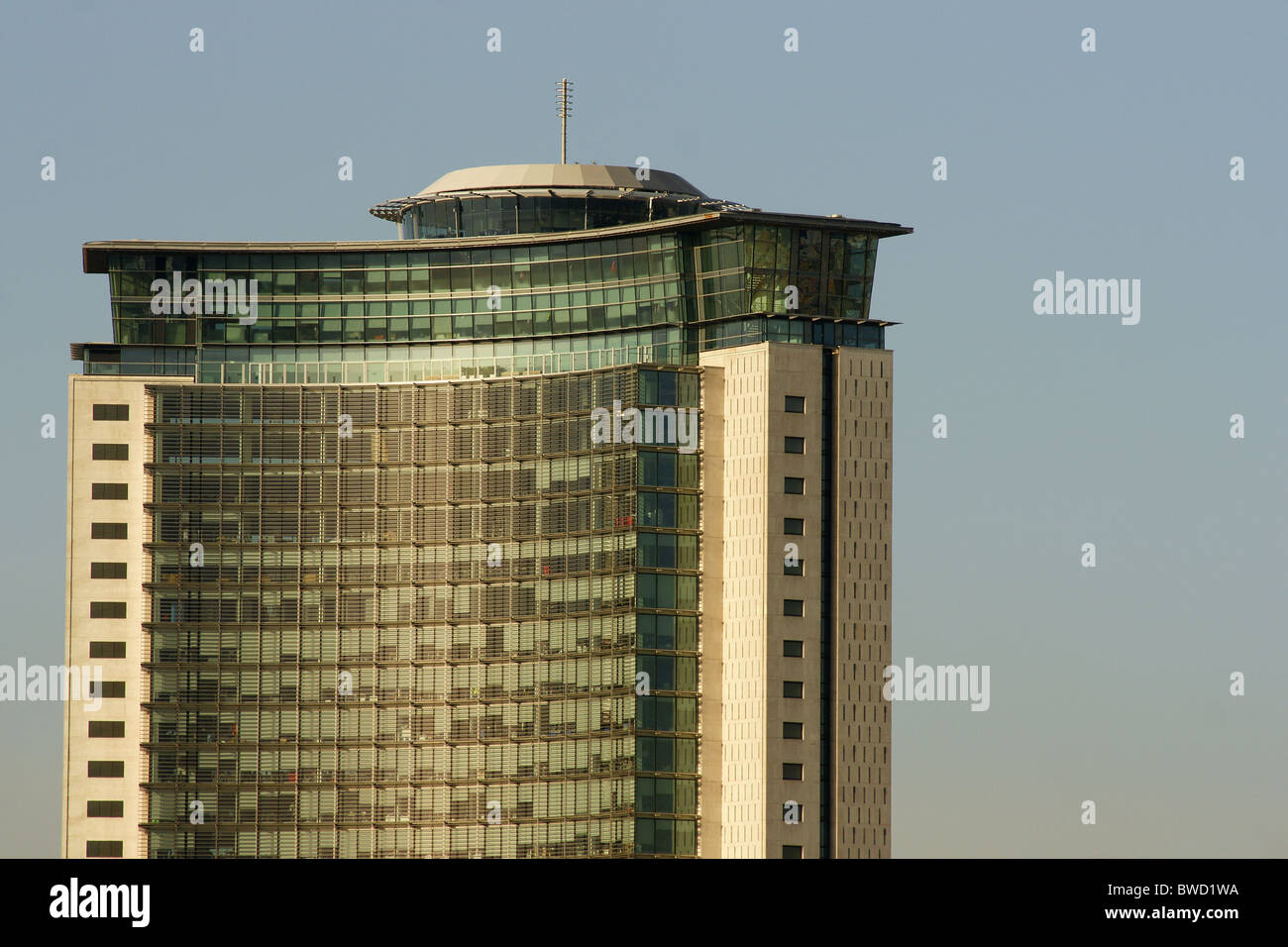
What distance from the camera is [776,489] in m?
200
